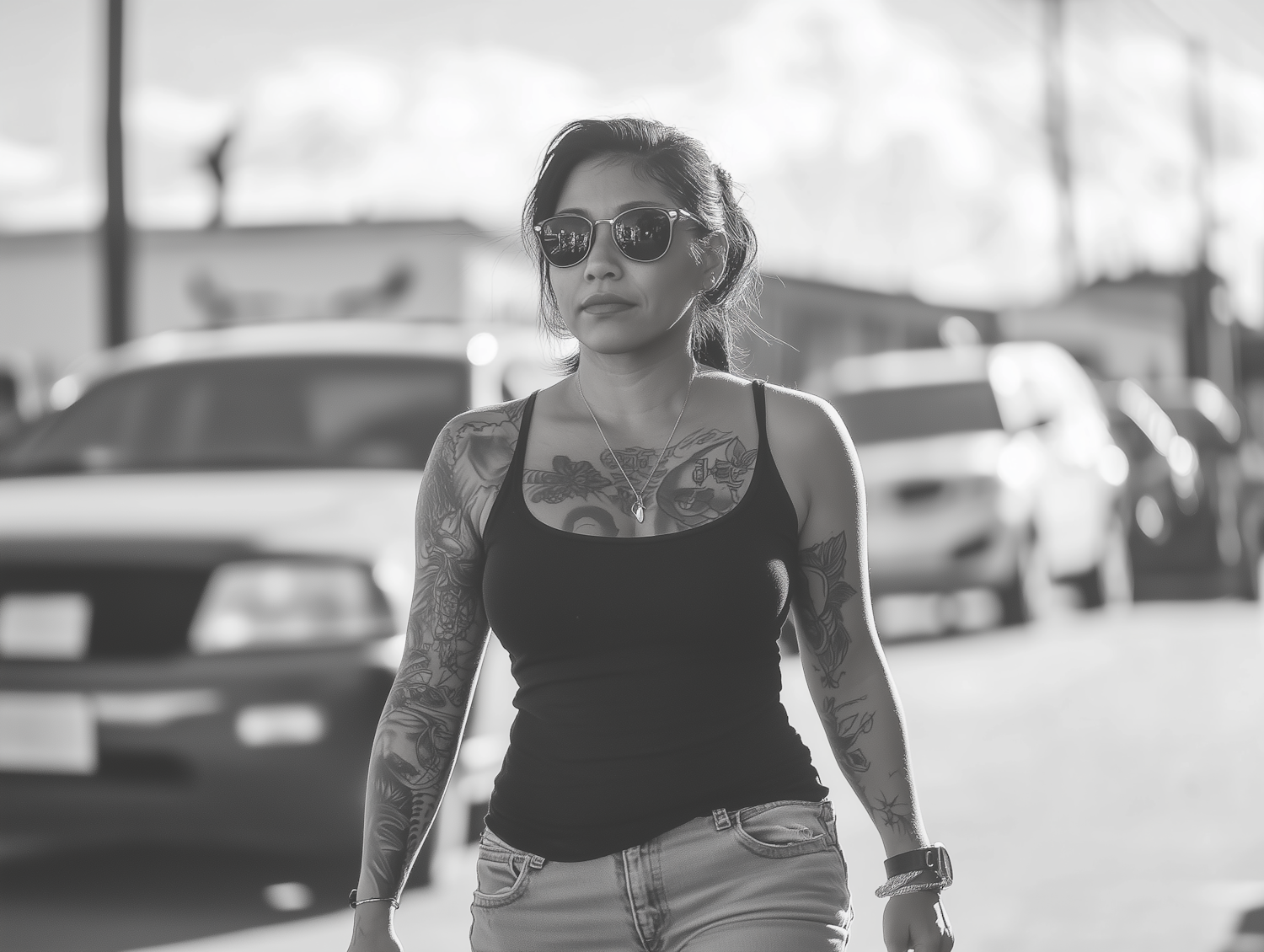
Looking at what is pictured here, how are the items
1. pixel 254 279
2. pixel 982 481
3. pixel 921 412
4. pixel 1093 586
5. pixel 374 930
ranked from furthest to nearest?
pixel 254 279, pixel 1093 586, pixel 921 412, pixel 982 481, pixel 374 930

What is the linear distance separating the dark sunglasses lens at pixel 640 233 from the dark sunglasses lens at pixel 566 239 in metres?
0.05

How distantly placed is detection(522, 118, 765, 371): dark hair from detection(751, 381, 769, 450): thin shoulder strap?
0.64 feet

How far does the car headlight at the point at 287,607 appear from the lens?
15.1 feet

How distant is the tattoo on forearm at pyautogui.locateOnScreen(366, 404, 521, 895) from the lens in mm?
2270

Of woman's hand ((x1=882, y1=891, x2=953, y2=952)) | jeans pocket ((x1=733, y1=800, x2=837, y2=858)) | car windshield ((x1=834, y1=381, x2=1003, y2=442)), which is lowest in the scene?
woman's hand ((x1=882, y1=891, x2=953, y2=952))

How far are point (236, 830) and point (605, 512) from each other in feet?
8.93

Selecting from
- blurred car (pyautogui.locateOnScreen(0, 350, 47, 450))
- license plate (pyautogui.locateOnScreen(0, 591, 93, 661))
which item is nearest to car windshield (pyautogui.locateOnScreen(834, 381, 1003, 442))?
blurred car (pyautogui.locateOnScreen(0, 350, 47, 450))

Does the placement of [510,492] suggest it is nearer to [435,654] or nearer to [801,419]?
[435,654]

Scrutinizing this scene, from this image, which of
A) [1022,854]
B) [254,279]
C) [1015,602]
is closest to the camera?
[1022,854]

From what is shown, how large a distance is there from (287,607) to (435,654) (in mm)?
2478

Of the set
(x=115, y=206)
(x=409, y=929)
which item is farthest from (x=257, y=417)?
(x=115, y=206)

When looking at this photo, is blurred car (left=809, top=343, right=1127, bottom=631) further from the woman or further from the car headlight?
the woman

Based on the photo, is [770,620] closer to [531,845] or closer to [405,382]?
[531,845]

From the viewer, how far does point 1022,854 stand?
5.53m
